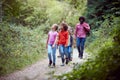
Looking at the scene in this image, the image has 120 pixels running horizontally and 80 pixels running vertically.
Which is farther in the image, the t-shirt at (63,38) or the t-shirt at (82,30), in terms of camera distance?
the t-shirt at (82,30)

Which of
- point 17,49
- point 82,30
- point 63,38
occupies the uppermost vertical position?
point 82,30

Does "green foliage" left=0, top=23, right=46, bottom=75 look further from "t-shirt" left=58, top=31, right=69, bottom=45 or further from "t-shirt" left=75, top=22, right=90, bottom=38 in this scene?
"t-shirt" left=75, top=22, right=90, bottom=38

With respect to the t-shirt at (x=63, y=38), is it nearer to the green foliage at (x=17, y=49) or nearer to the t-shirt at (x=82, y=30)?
the t-shirt at (x=82, y=30)

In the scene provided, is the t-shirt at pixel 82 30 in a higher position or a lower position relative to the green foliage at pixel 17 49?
higher

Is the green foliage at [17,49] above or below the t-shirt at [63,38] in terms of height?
below

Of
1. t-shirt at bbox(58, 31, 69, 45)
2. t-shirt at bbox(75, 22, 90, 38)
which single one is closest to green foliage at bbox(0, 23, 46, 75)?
t-shirt at bbox(58, 31, 69, 45)

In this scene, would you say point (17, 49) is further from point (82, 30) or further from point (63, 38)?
point (82, 30)

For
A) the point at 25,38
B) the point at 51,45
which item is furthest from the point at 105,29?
the point at 25,38

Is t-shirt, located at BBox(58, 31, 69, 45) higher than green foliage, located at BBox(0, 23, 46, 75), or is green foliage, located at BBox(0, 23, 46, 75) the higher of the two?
t-shirt, located at BBox(58, 31, 69, 45)

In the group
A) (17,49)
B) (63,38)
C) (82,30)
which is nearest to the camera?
(63,38)

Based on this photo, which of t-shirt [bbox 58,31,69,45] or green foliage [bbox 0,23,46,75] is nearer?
t-shirt [bbox 58,31,69,45]

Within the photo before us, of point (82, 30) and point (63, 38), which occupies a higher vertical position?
point (82, 30)

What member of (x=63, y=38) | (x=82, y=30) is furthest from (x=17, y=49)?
(x=82, y=30)

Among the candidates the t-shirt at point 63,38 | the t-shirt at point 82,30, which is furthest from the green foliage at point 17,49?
the t-shirt at point 82,30
